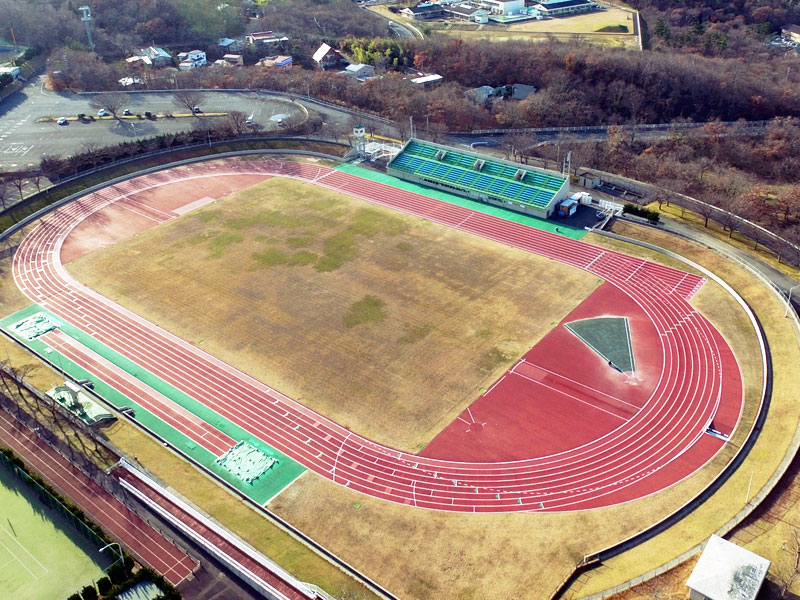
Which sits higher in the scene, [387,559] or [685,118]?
[387,559]

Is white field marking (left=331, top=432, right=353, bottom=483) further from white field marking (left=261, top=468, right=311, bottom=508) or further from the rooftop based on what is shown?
the rooftop

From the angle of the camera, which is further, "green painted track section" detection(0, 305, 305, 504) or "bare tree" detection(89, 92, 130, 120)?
"bare tree" detection(89, 92, 130, 120)

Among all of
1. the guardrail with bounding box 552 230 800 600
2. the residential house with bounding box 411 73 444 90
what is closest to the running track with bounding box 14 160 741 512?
the guardrail with bounding box 552 230 800 600

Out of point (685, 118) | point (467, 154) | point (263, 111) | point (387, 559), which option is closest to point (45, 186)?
point (263, 111)

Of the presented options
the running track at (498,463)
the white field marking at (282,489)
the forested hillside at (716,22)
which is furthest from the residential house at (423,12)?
the white field marking at (282,489)

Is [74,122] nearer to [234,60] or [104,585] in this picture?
[234,60]

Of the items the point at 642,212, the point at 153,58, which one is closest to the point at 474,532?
the point at 642,212

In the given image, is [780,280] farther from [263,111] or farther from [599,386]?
[263,111]
